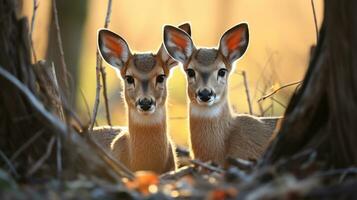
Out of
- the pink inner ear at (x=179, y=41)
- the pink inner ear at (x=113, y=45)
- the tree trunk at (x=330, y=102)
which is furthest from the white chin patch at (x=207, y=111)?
the tree trunk at (x=330, y=102)

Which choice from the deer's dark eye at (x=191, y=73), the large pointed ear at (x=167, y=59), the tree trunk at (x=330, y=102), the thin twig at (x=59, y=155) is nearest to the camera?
the tree trunk at (x=330, y=102)

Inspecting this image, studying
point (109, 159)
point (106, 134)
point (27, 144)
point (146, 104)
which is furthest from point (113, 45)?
point (27, 144)

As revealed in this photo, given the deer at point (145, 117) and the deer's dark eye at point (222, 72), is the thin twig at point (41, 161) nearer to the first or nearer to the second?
the deer at point (145, 117)

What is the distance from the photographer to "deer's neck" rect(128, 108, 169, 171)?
41.6ft

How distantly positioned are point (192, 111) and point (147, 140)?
23.4 inches

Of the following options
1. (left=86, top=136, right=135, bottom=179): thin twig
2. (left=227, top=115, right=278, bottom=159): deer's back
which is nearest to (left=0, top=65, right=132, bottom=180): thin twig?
(left=86, top=136, right=135, bottom=179): thin twig

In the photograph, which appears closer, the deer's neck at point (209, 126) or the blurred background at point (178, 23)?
the deer's neck at point (209, 126)

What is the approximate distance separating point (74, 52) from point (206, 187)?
42.4ft

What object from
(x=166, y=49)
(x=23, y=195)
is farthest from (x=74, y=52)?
(x=23, y=195)

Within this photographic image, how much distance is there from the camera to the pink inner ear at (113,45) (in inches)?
Answer: 528

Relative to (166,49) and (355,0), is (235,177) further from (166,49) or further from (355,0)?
(166,49)

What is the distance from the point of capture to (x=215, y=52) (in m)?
13.1

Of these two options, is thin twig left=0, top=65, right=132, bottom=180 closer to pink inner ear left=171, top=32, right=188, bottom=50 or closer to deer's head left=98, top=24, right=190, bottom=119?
deer's head left=98, top=24, right=190, bottom=119

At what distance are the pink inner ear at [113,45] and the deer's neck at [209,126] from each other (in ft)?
3.83
